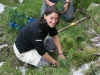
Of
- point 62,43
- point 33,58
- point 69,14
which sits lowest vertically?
point 69,14

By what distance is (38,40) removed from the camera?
2.94 metres

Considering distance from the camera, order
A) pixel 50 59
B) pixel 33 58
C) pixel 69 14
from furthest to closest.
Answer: pixel 69 14, pixel 33 58, pixel 50 59

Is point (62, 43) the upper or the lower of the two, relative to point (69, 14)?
upper

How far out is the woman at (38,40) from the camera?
9.35 ft

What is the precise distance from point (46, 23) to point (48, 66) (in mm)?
685

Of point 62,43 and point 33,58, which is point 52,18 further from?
point 33,58

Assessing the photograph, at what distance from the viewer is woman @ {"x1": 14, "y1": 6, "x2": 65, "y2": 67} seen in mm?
2850

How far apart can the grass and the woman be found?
13 centimetres

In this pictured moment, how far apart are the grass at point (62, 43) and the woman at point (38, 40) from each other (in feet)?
0.43

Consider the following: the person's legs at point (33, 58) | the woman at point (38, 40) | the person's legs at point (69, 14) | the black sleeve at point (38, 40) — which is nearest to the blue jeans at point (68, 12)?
the person's legs at point (69, 14)

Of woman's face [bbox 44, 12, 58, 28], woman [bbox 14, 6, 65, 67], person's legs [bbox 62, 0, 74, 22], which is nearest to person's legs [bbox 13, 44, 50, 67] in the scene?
woman [bbox 14, 6, 65, 67]

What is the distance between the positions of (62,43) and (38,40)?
21.4 inches

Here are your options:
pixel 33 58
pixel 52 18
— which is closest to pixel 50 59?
pixel 33 58

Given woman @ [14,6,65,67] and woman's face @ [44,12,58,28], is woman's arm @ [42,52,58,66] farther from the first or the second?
woman's face @ [44,12,58,28]
